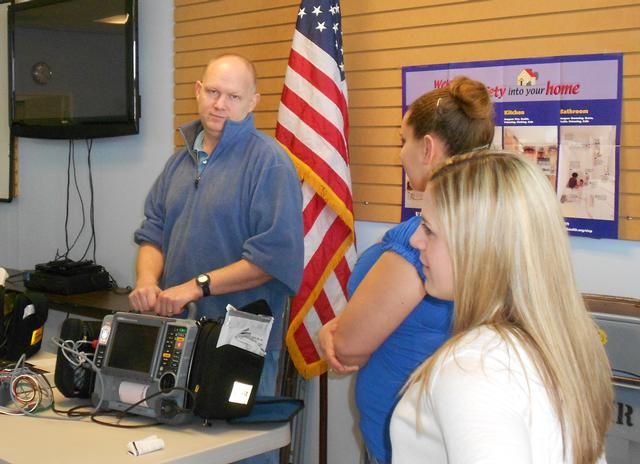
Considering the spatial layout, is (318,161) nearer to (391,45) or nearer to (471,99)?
(391,45)

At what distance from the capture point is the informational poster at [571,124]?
2521 millimetres

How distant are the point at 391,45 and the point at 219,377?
5.68 ft

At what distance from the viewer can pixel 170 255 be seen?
97.5 inches

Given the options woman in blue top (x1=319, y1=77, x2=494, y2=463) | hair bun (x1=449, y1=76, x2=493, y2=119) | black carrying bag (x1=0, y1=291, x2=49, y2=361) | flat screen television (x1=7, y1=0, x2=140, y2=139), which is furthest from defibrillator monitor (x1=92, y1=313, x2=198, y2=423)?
flat screen television (x1=7, y1=0, x2=140, y2=139)

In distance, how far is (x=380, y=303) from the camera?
163 centimetres

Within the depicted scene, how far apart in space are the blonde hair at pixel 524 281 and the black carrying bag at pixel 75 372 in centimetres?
119

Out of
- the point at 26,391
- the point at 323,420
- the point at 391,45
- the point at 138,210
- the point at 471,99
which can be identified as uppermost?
the point at 391,45

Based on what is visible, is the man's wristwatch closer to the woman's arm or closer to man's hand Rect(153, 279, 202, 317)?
man's hand Rect(153, 279, 202, 317)

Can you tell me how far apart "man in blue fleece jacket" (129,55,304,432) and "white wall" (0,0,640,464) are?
2.97 feet

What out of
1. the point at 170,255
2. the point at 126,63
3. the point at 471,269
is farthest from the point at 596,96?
the point at 126,63

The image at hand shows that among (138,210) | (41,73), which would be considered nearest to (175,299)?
(138,210)

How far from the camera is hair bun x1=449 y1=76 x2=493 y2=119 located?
1.70 m

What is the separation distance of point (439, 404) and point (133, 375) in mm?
1083

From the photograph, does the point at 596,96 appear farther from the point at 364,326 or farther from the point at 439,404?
the point at 439,404
